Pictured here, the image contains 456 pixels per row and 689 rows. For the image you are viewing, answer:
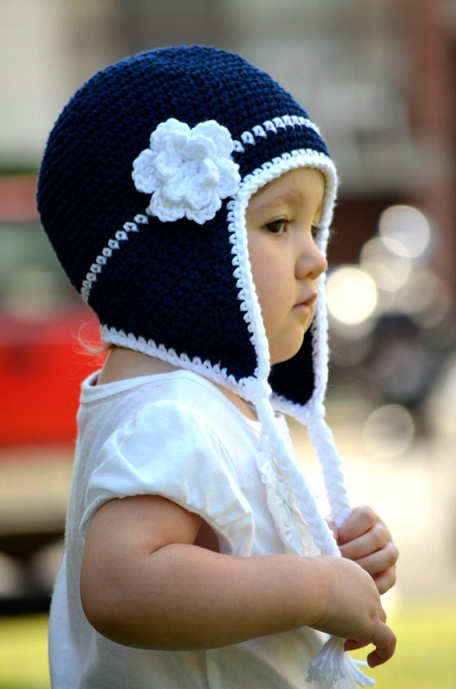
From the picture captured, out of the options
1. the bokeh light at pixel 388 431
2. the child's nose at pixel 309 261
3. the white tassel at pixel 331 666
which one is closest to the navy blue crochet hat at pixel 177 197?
the child's nose at pixel 309 261

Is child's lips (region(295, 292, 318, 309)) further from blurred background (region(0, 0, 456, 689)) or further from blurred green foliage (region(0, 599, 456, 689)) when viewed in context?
blurred green foliage (region(0, 599, 456, 689))

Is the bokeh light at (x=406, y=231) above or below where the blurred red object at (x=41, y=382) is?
above

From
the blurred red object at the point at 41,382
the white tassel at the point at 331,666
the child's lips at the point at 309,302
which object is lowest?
the blurred red object at the point at 41,382

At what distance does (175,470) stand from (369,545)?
1.68 feet

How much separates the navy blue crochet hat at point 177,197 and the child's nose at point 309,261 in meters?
0.14

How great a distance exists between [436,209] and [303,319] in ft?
50.0

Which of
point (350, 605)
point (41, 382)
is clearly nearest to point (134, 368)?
point (350, 605)

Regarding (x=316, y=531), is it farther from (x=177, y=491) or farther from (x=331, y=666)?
(x=177, y=491)

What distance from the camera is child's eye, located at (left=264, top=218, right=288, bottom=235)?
1936 mm

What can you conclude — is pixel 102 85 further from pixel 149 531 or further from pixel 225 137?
pixel 149 531

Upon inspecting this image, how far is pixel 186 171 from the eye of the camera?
185 cm

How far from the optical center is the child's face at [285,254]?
6.26 ft

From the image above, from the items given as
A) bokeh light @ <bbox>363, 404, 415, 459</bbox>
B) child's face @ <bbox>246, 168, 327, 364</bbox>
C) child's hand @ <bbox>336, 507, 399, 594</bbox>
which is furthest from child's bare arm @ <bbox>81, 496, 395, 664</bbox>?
bokeh light @ <bbox>363, 404, 415, 459</bbox>

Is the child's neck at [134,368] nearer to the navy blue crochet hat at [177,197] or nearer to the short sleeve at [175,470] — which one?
the navy blue crochet hat at [177,197]
